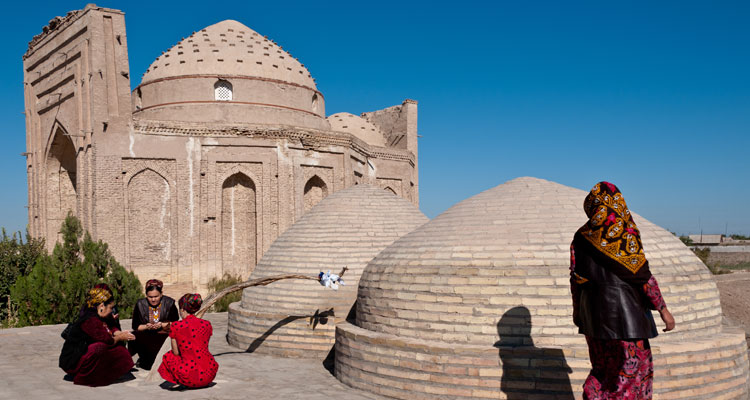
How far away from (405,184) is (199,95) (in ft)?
31.6

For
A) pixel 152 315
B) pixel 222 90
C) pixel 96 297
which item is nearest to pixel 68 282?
pixel 222 90

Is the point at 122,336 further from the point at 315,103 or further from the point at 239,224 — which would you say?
the point at 315,103

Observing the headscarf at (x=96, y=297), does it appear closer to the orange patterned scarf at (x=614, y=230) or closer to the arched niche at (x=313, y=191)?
the orange patterned scarf at (x=614, y=230)

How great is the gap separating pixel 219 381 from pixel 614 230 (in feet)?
18.5

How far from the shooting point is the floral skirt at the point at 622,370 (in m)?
4.73

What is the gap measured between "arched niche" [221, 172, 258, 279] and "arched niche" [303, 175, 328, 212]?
1.84 m

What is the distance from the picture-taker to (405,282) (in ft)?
→ 25.6

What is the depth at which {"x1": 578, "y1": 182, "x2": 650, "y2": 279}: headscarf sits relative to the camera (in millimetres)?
4641

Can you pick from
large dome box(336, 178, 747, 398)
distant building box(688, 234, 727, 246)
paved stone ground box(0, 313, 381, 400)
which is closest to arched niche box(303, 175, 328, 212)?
paved stone ground box(0, 313, 381, 400)

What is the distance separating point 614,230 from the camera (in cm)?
466

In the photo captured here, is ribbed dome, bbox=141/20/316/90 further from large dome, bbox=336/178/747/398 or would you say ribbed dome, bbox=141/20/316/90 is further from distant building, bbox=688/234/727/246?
distant building, bbox=688/234/727/246

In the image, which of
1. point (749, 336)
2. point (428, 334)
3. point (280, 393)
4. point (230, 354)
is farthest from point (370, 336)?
point (749, 336)

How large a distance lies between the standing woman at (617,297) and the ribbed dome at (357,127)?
22966mm

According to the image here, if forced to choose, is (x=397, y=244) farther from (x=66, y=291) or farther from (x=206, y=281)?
(x=206, y=281)
